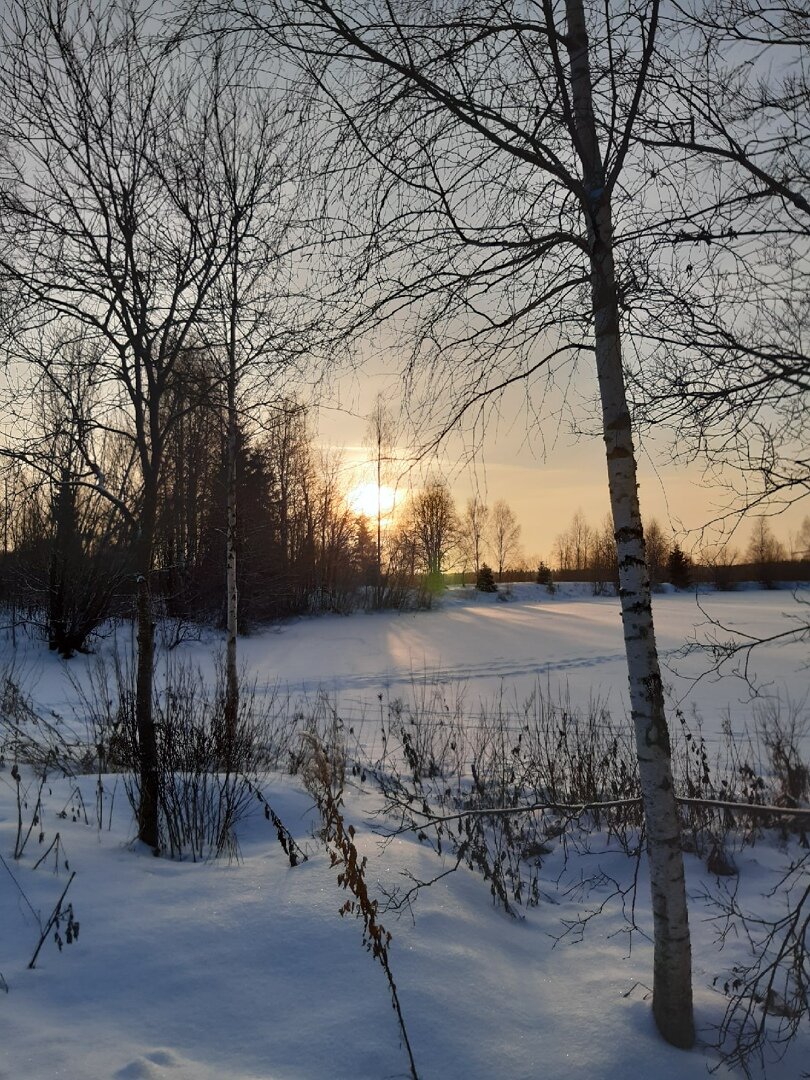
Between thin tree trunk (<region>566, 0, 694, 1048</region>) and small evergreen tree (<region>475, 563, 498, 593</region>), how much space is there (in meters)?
31.8

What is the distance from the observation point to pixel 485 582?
1406 inches

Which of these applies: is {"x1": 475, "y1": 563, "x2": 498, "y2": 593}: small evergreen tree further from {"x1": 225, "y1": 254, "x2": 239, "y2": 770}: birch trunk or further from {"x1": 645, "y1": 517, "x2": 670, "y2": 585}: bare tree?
{"x1": 225, "y1": 254, "x2": 239, "y2": 770}: birch trunk

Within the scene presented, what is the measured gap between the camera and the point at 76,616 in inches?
624

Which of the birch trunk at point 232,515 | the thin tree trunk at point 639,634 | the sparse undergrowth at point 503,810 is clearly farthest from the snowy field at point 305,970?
the birch trunk at point 232,515

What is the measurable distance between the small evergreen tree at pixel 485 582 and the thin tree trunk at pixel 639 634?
31.8 metres

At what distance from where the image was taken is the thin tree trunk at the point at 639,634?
2627 mm

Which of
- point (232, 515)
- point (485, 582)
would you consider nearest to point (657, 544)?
point (232, 515)

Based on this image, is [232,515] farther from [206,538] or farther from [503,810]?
[206,538]

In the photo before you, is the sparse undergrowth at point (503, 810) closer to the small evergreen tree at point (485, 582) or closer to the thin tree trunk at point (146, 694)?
the thin tree trunk at point (146, 694)

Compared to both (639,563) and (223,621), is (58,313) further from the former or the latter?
(223,621)

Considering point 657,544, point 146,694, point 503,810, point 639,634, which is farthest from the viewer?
point 657,544

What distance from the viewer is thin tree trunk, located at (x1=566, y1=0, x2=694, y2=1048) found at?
2.63 m

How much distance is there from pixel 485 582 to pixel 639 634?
109 feet

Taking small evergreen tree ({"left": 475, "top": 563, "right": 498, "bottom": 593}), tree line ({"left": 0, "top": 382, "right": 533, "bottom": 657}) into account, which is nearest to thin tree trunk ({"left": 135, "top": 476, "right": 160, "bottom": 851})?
tree line ({"left": 0, "top": 382, "right": 533, "bottom": 657})
